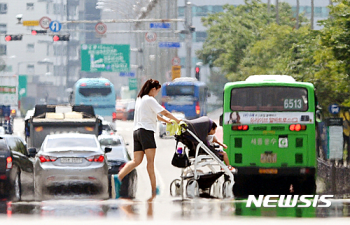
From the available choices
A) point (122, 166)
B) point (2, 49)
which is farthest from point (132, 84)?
point (122, 166)

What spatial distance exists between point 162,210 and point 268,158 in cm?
554

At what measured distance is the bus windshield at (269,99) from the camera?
50.5 ft

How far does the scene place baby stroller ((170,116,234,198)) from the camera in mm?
12172

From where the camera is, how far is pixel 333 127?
20.4 m

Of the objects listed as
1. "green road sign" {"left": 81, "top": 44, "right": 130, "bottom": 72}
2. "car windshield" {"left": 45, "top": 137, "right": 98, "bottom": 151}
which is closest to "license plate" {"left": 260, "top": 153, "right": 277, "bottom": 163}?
"car windshield" {"left": 45, "top": 137, "right": 98, "bottom": 151}

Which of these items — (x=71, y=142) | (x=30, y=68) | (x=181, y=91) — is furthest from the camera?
(x=30, y=68)

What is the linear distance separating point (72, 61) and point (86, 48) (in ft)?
249

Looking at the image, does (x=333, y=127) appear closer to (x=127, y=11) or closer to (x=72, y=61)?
(x=127, y=11)

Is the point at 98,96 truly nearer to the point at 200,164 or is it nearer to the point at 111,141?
the point at 111,141

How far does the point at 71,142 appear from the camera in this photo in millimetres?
16266

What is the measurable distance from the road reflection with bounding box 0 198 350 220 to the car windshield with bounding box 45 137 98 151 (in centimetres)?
481

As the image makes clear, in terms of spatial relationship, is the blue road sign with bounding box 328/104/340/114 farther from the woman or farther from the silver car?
the woman

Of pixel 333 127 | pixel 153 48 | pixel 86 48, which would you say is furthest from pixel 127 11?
pixel 333 127

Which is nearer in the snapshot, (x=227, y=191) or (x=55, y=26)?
(x=227, y=191)
